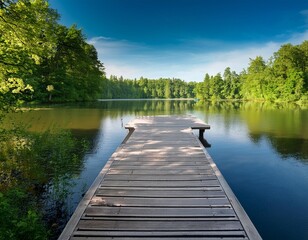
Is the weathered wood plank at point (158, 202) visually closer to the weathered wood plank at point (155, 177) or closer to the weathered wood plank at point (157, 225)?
the weathered wood plank at point (157, 225)

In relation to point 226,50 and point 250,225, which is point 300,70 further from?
point 250,225

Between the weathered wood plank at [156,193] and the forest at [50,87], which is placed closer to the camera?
the weathered wood plank at [156,193]

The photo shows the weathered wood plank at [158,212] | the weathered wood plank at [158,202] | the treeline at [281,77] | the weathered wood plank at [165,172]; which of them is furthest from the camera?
the treeline at [281,77]

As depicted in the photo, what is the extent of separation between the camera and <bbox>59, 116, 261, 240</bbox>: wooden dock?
3988 millimetres

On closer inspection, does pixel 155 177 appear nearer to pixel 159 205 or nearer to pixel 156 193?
pixel 156 193

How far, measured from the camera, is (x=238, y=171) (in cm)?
1035

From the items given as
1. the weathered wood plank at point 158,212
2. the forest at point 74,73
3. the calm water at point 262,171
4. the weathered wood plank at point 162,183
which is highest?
the forest at point 74,73

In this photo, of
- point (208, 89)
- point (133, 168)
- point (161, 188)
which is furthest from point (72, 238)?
point (208, 89)

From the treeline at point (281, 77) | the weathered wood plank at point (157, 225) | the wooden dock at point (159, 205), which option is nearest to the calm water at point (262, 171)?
the wooden dock at point (159, 205)

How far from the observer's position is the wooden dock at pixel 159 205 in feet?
13.1

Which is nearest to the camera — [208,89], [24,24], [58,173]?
[24,24]

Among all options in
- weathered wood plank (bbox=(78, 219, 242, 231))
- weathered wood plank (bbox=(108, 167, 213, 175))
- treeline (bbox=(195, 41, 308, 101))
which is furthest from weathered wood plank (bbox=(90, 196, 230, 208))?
treeline (bbox=(195, 41, 308, 101))

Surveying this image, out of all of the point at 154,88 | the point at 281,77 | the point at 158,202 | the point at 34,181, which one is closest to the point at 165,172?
the point at 158,202

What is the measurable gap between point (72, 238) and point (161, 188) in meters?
2.43
